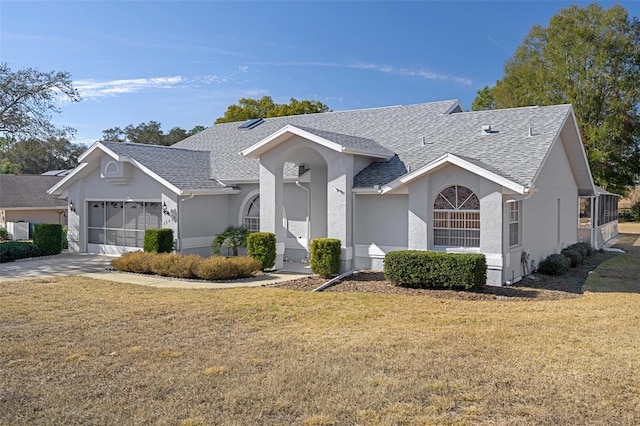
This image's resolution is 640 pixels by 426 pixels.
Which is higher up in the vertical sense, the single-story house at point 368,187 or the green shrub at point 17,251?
the single-story house at point 368,187

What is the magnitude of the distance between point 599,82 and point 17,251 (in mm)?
40946

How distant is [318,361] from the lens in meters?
7.80

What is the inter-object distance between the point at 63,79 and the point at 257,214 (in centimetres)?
1413

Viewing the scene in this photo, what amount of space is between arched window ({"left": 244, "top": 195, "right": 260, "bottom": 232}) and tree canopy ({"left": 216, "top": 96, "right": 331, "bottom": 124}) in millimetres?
24397

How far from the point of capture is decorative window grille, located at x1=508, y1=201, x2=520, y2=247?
1562 cm

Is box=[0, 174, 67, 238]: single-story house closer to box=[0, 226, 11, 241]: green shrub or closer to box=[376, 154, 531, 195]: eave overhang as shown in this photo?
box=[0, 226, 11, 241]: green shrub

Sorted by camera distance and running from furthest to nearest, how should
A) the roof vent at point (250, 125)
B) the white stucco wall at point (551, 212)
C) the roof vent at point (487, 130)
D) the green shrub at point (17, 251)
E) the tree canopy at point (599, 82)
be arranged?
the tree canopy at point (599, 82) → the roof vent at point (250, 125) → the green shrub at point (17, 251) → the roof vent at point (487, 130) → the white stucco wall at point (551, 212)

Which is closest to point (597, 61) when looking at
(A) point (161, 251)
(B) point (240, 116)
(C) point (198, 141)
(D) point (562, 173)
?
(D) point (562, 173)

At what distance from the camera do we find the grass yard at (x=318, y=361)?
19.6 feet

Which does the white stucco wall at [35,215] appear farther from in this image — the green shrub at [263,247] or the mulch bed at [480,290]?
the mulch bed at [480,290]

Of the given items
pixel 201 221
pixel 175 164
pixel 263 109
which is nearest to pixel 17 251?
pixel 175 164

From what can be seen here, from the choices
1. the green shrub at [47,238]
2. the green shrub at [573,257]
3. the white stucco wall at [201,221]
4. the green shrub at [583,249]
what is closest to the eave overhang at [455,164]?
the green shrub at [573,257]

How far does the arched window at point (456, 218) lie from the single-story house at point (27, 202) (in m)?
32.1

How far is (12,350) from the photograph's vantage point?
8.40 metres
